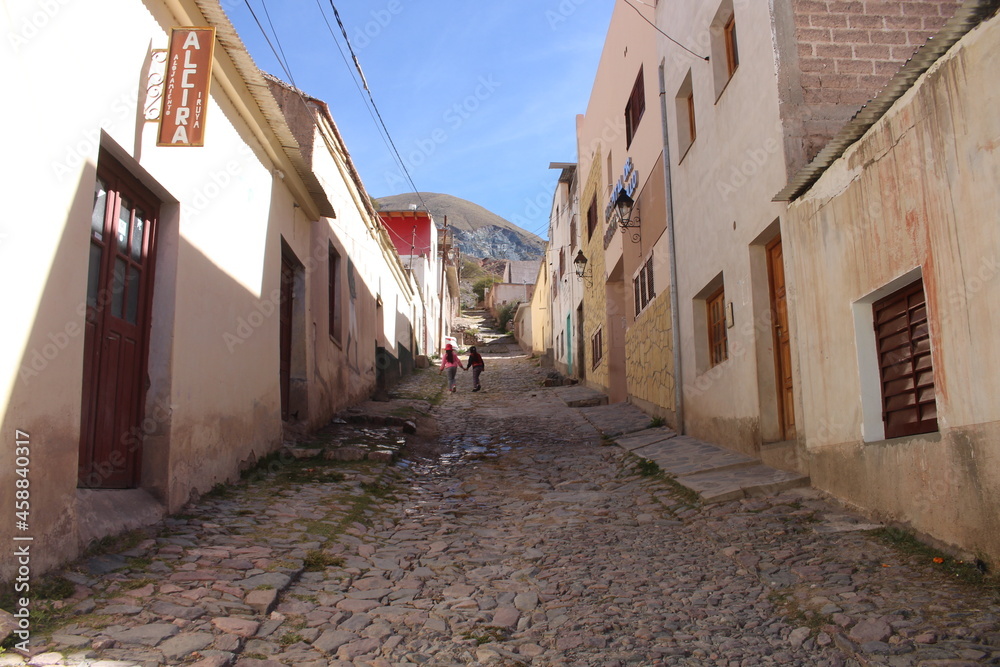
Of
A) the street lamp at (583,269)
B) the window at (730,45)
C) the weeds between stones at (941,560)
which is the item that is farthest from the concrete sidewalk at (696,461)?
the street lamp at (583,269)

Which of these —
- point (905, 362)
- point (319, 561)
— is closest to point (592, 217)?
point (905, 362)

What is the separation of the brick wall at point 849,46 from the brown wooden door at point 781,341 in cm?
124

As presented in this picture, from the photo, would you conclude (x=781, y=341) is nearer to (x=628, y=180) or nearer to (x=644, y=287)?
(x=644, y=287)

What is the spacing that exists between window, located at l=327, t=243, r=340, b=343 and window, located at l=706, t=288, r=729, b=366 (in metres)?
5.46

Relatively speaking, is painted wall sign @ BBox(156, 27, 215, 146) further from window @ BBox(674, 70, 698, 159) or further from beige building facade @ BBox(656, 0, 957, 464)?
window @ BBox(674, 70, 698, 159)

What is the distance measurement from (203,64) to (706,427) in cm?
642

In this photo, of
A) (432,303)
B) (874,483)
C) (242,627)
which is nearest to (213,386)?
(242,627)

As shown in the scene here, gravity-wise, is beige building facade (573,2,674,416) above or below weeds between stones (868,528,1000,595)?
above

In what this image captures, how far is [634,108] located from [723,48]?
4.46 meters

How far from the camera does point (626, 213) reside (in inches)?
480

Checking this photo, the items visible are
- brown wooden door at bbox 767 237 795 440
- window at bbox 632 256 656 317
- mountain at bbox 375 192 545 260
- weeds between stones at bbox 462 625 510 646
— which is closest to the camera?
weeds between stones at bbox 462 625 510 646

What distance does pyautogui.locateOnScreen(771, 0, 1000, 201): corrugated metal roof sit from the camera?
3891mm

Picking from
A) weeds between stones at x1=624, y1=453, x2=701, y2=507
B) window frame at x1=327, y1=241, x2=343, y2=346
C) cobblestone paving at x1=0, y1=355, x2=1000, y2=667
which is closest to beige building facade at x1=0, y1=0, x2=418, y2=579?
cobblestone paving at x1=0, y1=355, x2=1000, y2=667

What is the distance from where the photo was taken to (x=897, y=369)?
193 inches
